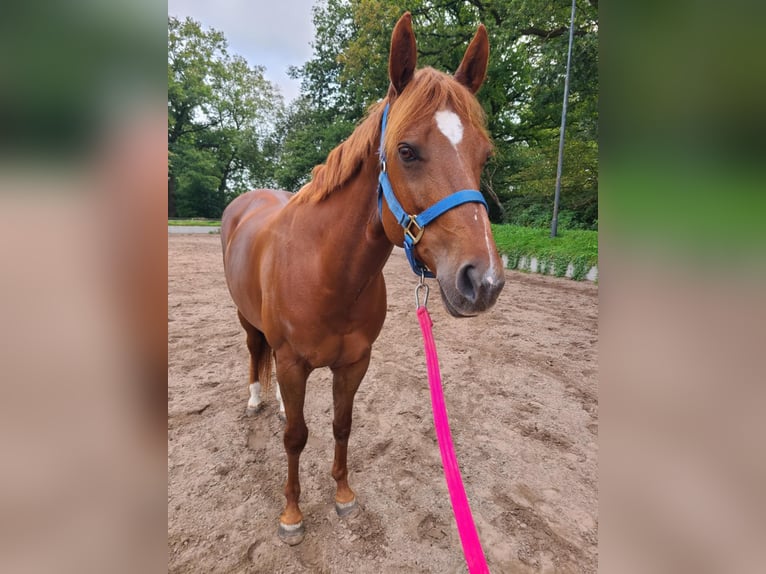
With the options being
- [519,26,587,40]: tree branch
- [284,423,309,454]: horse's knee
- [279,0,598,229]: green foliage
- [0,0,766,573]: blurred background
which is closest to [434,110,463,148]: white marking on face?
[0,0,766,573]: blurred background

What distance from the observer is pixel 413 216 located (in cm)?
121

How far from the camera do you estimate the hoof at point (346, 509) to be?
201 cm

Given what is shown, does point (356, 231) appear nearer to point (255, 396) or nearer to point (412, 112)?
point (412, 112)

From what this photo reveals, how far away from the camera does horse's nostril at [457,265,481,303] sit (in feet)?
3.46

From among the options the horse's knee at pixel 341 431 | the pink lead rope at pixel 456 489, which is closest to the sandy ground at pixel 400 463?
the horse's knee at pixel 341 431

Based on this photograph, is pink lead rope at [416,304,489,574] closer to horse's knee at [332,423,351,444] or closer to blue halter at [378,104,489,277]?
blue halter at [378,104,489,277]

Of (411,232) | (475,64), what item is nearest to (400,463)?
(411,232)

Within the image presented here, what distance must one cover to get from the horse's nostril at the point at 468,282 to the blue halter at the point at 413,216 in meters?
0.21

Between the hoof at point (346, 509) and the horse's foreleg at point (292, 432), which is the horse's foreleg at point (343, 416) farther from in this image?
the horse's foreleg at point (292, 432)

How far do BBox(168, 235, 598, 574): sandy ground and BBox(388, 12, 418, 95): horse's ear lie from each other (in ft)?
7.28
